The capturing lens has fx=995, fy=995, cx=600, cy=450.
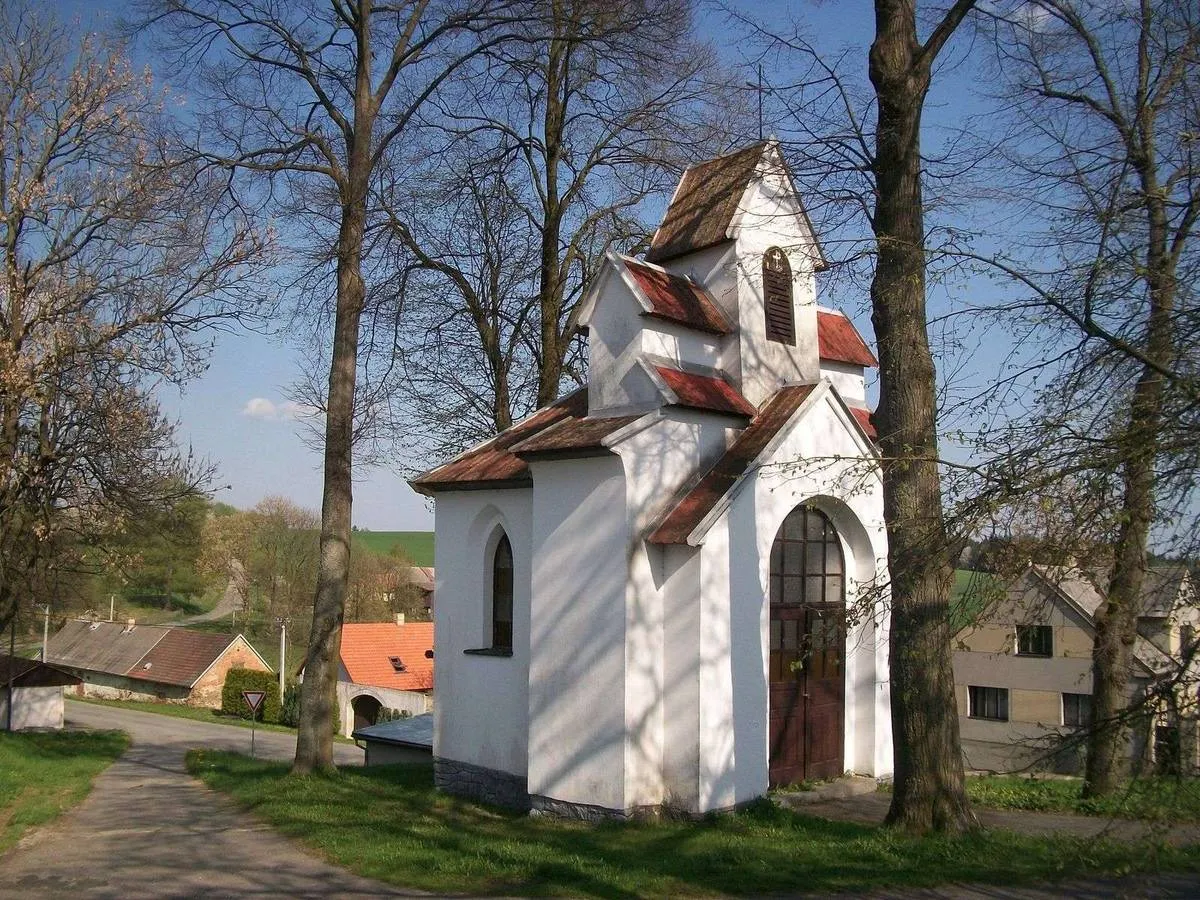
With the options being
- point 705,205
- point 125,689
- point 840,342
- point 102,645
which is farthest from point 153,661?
point 705,205

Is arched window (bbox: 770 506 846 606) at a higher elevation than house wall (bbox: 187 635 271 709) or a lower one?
higher

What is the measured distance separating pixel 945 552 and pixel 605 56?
12.5 m

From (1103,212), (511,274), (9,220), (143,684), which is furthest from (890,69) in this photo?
(143,684)

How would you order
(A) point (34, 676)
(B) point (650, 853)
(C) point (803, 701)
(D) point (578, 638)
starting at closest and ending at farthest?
(B) point (650, 853)
(D) point (578, 638)
(C) point (803, 701)
(A) point (34, 676)

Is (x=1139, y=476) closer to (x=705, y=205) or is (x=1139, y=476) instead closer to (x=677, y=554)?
(x=677, y=554)

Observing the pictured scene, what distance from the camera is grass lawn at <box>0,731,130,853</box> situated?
1334 cm

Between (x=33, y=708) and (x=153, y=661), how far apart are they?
23493 millimetres

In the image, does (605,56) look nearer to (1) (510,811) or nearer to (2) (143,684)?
(1) (510,811)

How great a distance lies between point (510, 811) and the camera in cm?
1292

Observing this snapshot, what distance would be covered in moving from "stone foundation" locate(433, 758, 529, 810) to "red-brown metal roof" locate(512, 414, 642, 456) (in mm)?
4220

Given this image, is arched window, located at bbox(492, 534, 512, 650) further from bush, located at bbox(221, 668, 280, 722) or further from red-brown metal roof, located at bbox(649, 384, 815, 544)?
bush, located at bbox(221, 668, 280, 722)

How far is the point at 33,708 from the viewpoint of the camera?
34.2 metres


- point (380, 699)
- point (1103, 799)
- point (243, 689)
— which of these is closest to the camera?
point (1103, 799)

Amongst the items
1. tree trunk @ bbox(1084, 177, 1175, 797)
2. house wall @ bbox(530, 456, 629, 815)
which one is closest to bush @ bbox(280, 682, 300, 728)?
house wall @ bbox(530, 456, 629, 815)
